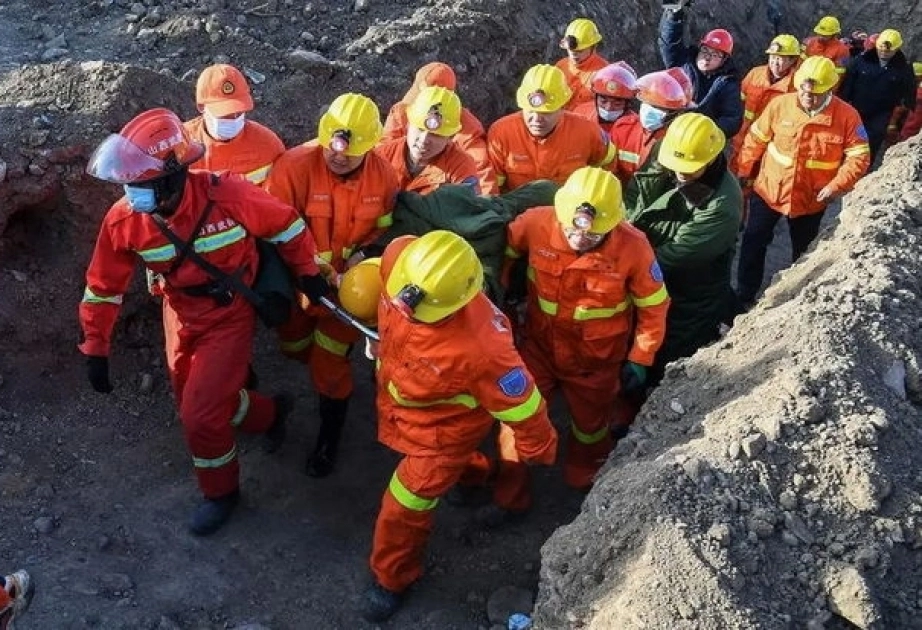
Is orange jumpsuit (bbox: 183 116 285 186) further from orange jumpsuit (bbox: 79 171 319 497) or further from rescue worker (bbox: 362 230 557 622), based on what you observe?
rescue worker (bbox: 362 230 557 622)

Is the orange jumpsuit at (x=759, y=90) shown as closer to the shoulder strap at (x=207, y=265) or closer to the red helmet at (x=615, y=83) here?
the red helmet at (x=615, y=83)

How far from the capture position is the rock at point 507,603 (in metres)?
5.02

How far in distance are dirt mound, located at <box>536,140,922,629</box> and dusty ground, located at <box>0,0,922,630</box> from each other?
10 millimetres

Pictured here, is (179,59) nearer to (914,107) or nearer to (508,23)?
(508,23)

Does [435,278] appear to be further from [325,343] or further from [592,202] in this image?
[325,343]

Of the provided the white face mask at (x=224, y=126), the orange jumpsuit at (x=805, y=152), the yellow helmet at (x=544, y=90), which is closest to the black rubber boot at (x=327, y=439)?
the white face mask at (x=224, y=126)

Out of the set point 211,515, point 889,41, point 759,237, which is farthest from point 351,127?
point 889,41

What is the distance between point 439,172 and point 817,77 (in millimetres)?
3411

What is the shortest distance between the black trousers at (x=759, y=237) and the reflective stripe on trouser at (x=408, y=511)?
4.33 m

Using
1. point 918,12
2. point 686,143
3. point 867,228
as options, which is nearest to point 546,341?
point 686,143

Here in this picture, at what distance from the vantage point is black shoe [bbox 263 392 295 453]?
6.12m

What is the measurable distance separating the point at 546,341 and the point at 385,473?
1.45 meters

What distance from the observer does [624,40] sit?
37.4ft

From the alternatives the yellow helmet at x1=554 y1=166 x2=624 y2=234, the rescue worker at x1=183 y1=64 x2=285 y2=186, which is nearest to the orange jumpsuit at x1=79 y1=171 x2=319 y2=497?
the rescue worker at x1=183 y1=64 x2=285 y2=186
